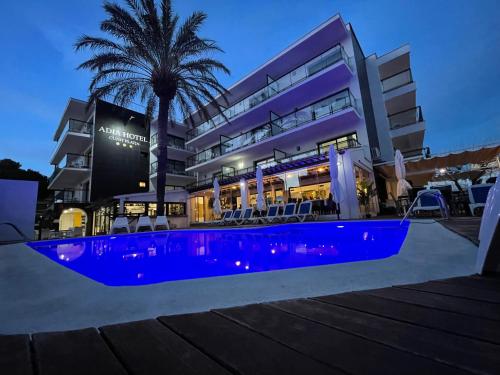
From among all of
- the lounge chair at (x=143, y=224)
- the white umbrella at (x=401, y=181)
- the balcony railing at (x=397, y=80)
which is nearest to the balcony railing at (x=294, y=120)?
the white umbrella at (x=401, y=181)

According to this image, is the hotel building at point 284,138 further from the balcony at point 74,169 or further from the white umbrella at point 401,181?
the white umbrella at point 401,181

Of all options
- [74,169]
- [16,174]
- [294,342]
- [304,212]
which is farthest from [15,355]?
[16,174]

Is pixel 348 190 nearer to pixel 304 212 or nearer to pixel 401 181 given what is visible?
pixel 304 212

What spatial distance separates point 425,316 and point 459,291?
498 millimetres

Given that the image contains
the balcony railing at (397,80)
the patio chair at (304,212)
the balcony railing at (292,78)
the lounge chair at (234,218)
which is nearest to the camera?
the patio chair at (304,212)

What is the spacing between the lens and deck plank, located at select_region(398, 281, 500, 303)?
1156 mm

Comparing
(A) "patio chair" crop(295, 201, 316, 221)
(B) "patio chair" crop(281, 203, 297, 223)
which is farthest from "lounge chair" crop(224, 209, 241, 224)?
(A) "patio chair" crop(295, 201, 316, 221)

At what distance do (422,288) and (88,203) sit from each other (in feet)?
68.7

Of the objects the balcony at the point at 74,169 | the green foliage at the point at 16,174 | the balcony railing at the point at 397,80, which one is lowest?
the balcony at the point at 74,169

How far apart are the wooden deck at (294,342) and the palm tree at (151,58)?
10994 mm

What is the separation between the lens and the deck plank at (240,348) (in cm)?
67

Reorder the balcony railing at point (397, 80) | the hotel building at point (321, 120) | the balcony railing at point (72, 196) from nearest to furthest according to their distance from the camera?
1. the hotel building at point (321, 120)
2. the balcony railing at point (397, 80)
3. the balcony railing at point (72, 196)

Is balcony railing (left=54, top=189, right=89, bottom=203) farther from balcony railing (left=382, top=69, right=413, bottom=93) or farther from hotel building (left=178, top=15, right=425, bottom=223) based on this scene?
balcony railing (left=382, top=69, right=413, bottom=93)

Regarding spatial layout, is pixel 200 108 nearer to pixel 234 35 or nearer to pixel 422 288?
pixel 422 288
